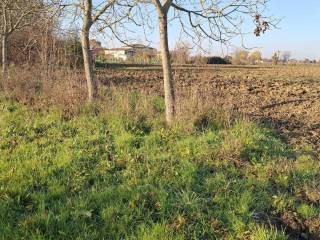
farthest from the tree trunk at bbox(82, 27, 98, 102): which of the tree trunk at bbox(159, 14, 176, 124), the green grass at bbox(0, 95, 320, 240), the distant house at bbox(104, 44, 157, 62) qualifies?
the tree trunk at bbox(159, 14, 176, 124)

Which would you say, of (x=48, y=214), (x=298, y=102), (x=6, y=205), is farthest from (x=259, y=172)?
(x=298, y=102)

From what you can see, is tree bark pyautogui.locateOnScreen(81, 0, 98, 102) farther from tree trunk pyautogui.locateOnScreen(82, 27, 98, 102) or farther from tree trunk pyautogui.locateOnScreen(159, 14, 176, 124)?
tree trunk pyautogui.locateOnScreen(159, 14, 176, 124)

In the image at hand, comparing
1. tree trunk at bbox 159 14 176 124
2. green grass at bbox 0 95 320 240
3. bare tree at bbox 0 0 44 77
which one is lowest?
green grass at bbox 0 95 320 240

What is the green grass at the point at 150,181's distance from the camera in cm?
432

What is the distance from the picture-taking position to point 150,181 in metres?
5.60

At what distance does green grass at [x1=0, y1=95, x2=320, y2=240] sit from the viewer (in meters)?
4.32

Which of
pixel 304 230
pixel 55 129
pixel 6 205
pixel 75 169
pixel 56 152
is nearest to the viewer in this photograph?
pixel 304 230

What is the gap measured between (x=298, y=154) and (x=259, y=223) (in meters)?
3.13

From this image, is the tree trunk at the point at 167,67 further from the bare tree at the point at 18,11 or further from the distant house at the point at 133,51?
the bare tree at the point at 18,11

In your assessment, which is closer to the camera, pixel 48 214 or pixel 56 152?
pixel 48 214

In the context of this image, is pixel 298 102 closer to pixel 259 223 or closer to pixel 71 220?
pixel 259 223

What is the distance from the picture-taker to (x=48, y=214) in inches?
175

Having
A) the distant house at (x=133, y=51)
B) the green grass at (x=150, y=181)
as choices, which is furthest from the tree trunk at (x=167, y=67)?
the distant house at (x=133, y=51)

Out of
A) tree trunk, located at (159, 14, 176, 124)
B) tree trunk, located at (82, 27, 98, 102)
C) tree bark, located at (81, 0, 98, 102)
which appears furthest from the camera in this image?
tree trunk, located at (82, 27, 98, 102)
